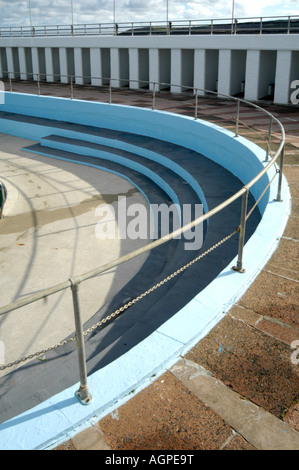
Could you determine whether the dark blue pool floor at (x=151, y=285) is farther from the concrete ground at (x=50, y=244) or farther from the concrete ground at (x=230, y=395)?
the concrete ground at (x=230, y=395)

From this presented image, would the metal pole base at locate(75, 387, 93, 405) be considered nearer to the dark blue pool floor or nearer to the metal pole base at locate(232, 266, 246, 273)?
the dark blue pool floor

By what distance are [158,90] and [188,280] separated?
19476 mm

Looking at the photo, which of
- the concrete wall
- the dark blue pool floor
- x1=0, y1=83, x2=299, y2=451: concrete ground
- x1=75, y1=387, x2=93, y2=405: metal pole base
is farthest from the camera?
the concrete wall

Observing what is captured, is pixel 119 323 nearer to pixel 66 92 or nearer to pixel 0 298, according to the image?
pixel 0 298

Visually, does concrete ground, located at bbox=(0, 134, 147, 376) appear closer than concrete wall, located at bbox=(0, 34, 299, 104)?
Yes

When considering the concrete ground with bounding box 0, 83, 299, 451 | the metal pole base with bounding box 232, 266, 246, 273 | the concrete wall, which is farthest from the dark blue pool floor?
the concrete wall

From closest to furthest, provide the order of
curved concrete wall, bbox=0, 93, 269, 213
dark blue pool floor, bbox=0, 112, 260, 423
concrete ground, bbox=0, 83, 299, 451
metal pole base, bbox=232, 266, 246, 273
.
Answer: concrete ground, bbox=0, 83, 299, 451
metal pole base, bbox=232, 266, 246, 273
dark blue pool floor, bbox=0, 112, 260, 423
curved concrete wall, bbox=0, 93, 269, 213

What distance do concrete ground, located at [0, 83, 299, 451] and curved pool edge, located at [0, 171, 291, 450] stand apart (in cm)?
7

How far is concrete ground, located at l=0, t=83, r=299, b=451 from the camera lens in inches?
110

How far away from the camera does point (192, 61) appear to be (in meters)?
23.9

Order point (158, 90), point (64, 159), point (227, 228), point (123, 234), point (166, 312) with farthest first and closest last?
point (158, 90), point (64, 159), point (123, 234), point (227, 228), point (166, 312)

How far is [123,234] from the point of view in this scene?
9609 millimetres

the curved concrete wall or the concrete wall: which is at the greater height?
the concrete wall
